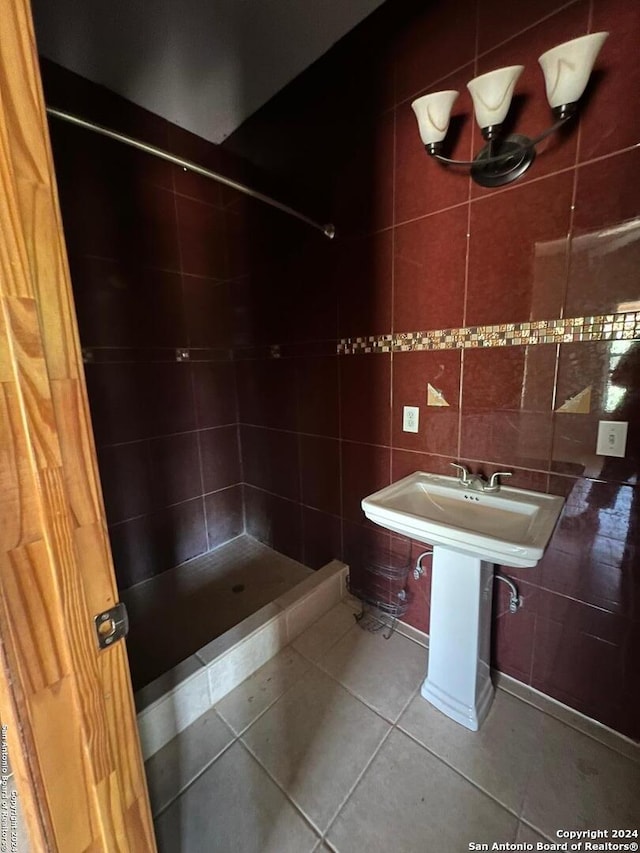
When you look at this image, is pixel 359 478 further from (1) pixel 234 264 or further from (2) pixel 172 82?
(2) pixel 172 82

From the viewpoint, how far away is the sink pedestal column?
1.20m

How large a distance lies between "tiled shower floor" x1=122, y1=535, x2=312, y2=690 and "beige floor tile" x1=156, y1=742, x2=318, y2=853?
553 millimetres

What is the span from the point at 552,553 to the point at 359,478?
0.83 meters

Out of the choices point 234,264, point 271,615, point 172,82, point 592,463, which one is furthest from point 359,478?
point 172,82

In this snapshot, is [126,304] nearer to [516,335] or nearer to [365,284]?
[365,284]

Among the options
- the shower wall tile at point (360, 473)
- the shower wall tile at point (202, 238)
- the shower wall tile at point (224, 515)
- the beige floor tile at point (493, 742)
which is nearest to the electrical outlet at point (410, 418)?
the shower wall tile at point (360, 473)

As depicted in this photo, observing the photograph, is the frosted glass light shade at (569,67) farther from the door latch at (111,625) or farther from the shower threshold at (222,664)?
the shower threshold at (222,664)

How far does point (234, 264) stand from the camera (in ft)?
7.23

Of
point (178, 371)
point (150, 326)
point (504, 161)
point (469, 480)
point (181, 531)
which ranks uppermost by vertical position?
point (504, 161)

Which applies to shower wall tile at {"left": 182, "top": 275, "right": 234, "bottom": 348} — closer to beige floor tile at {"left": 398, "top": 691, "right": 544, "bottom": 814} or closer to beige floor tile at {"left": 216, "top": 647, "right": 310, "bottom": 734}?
beige floor tile at {"left": 216, "top": 647, "right": 310, "bottom": 734}

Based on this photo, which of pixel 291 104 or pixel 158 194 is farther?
pixel 158 194

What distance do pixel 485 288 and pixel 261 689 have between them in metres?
1.74

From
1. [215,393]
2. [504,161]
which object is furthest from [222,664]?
[504,161]

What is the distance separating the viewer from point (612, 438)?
3.54 feet
